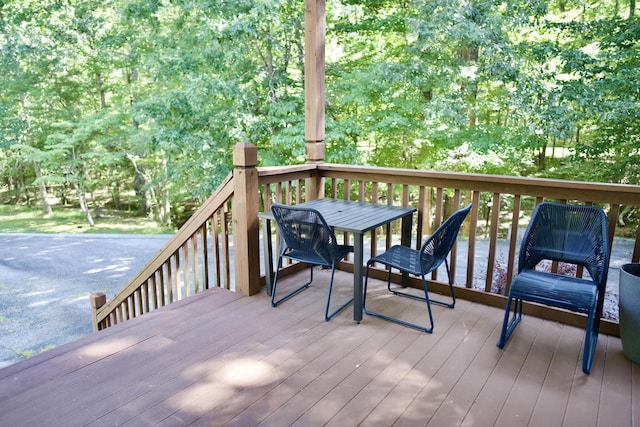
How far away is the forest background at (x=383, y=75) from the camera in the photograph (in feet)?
22.4

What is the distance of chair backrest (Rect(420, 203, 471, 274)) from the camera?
98.0 inches

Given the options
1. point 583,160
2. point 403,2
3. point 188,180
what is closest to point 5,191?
point 188,180

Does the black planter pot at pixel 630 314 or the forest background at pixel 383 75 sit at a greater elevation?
the forest background at pixel 383 75

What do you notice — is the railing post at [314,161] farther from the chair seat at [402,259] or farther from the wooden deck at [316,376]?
the wooden deck at [316,376]

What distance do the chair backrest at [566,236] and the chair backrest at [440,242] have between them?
1.30 feet

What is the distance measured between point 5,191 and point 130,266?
1330 centimetres

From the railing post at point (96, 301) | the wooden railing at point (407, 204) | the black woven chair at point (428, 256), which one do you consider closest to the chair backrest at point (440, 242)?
the black woven chair at point (428, 256)

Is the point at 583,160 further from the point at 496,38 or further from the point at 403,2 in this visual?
the point at 403,2

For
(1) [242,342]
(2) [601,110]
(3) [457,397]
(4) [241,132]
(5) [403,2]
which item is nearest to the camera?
(3) [457,397]

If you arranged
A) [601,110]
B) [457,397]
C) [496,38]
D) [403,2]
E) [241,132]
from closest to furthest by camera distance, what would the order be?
[457,397] → [601,110] → [496,38] → [241,132] → [403,2]

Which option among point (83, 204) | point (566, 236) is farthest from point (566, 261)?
point (83, 204)

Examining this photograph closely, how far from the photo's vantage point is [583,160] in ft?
Answer: 25.7

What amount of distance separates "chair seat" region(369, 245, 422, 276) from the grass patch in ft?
37.9

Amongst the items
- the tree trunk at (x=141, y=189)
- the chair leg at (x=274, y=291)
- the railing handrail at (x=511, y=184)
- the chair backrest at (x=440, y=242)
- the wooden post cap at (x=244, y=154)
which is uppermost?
the wooden post cap at (x=244, y=154)
